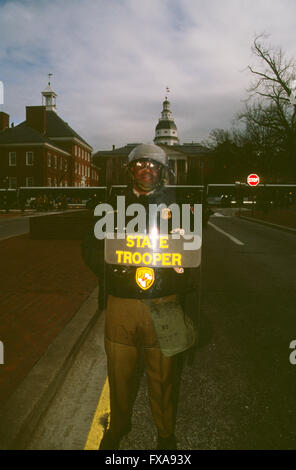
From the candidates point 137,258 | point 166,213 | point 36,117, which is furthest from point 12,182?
point 137,258

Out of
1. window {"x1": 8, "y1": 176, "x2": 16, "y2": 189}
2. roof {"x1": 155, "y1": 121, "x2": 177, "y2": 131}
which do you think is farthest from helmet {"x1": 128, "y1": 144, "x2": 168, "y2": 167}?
roof {"x1": 155, "y1": 121, "x2": 177, "y2": 131}

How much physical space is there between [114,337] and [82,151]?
73.9 metres

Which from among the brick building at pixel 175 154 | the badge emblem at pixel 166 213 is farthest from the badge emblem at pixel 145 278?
the brick building at pixel 175 154

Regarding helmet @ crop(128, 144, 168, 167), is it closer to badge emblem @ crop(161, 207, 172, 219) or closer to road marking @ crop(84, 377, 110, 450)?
badge emblem @ crop(161, 207, 172, 219)

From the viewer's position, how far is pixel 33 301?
5.68 metres

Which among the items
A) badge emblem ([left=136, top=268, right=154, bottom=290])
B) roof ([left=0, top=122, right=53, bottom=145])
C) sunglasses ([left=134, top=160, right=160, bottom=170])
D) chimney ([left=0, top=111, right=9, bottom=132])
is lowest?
badge emblem ([left=136, top=268, right=154, bottom=290])

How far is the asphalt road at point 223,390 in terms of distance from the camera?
8.78ft

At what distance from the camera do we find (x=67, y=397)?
3205mm

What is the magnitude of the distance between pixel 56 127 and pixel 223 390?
227ft

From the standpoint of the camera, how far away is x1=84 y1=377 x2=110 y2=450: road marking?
262 cm

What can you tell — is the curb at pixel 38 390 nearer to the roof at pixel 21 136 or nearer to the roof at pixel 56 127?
the roof at pixel 21 136

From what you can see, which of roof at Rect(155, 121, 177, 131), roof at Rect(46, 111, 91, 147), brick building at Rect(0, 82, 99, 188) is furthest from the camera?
roof at Rect(155, 121, 177, 131)

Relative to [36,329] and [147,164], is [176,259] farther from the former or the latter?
[36,329]

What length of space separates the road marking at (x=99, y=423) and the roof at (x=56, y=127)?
6663cm
